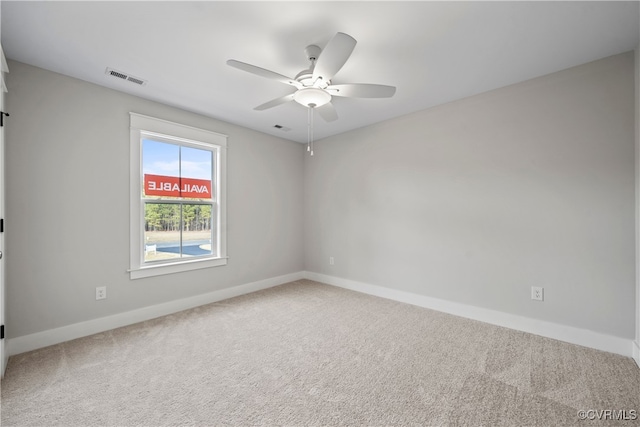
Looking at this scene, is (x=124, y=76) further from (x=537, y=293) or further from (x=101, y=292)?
(x=537, y=293)

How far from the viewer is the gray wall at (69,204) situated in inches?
93.0

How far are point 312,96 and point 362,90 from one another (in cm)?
41

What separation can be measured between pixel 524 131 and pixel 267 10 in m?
2.69

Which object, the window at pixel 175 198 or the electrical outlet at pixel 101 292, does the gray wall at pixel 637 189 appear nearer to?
the window at pixel 175 198

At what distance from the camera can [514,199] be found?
284 centimetres

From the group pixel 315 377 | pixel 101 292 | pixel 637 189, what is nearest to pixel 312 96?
pixel 315 377

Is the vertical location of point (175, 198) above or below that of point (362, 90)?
below

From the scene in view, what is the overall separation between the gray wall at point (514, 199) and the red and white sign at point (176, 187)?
7.34 feet

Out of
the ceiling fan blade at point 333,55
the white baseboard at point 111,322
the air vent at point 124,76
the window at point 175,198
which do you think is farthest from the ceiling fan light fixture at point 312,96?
the white baseboard at point 111,322

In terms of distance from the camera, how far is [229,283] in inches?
155

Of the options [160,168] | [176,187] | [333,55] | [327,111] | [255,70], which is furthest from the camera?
[176,187]

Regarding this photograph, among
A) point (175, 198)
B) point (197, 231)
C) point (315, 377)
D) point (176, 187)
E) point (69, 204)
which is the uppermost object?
point (176, 187)

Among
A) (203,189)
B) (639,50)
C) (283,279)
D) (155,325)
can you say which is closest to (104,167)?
(203,189)

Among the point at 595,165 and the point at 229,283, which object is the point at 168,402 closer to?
the point at 229,283
